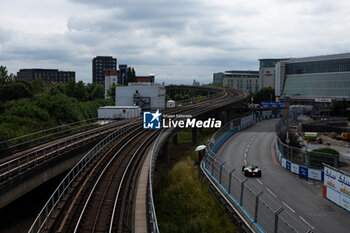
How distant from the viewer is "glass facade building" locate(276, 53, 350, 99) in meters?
117

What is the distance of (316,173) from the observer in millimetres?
28891

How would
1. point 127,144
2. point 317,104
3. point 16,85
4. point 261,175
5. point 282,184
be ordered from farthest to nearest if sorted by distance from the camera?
point 317,104 → point 16,85 → point 127,144 → point 261,175 → point 282,184

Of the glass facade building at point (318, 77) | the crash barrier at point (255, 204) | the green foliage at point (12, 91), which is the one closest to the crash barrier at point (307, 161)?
the crash barrier at point (255, 204)

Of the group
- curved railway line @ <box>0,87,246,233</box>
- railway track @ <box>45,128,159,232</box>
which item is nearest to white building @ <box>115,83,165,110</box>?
curved railway line @ <box>0,87,246,233</box>

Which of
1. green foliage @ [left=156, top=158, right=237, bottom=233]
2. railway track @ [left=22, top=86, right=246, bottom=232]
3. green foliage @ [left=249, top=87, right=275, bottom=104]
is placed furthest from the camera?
green foliage @ [left=249, top=87, right=275, bottom=104]

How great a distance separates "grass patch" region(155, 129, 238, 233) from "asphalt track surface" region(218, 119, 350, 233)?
467 centimetres

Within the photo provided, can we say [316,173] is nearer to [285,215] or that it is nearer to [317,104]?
[285,215]

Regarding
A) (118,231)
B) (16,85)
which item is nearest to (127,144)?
(118,231)

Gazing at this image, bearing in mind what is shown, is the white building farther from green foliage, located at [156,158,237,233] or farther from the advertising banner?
the advertising banner

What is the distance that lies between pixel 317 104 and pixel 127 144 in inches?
4037

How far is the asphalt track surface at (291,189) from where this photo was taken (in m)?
19.9

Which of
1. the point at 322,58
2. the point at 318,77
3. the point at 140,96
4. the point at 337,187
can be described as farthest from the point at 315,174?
the point at 322,58

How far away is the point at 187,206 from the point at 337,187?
1085cm

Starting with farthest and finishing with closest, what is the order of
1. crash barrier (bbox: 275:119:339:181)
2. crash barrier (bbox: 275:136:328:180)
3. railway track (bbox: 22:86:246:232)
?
crash barrier (bbox: 275:136:328:180)
crash barrier (bbox: 275:119:339:181)
railway track (bbox: 22:86:246:232)
